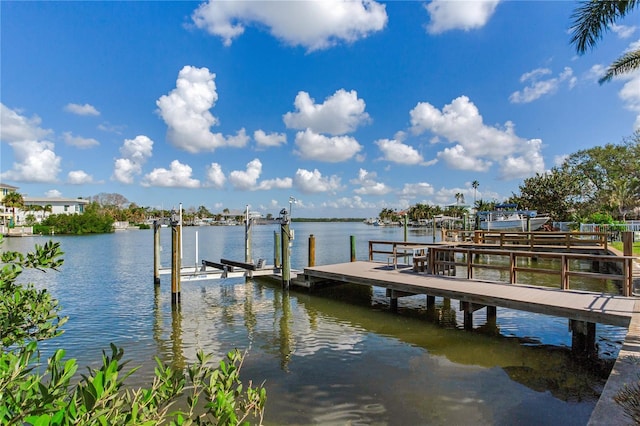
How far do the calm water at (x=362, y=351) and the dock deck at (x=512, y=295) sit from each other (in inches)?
36.4

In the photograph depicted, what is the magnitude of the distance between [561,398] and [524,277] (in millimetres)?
13663

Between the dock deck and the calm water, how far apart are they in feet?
3.03

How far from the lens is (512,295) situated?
29.6ft

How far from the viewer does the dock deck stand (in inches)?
294

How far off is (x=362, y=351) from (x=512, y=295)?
12.7 feet

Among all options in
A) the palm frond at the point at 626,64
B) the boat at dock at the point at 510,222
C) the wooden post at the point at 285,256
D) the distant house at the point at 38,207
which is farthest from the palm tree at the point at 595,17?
the distant house at the point at 38,207

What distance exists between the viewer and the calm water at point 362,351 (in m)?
5.93

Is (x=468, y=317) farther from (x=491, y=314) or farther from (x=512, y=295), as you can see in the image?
(x=512, y=295)

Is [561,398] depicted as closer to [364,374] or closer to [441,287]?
[364,374]

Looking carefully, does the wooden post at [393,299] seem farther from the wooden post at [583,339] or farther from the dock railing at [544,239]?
the dock railing at [544,239]

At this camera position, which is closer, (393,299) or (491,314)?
(491,314)

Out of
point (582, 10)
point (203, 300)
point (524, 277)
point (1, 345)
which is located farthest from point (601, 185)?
point (1, 345)

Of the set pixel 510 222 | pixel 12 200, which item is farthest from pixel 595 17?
pixel 12 200

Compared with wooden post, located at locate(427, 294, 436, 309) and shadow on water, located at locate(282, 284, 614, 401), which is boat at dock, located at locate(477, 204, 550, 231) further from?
wooden post, located at locate(427, 294, 436, 309)
